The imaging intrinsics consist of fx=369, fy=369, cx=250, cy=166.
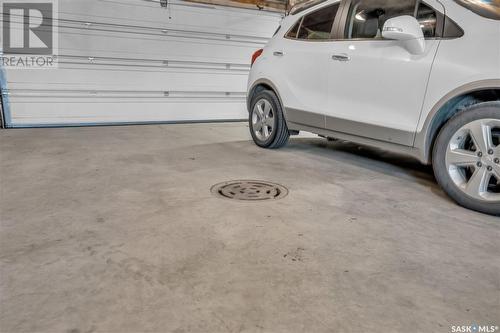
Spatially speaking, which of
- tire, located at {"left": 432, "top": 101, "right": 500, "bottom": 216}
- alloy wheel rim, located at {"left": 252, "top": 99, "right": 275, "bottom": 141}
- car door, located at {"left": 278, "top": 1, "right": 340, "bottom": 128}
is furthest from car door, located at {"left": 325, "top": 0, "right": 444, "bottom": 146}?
alloy wheel rim, located at {"left": 252, "top": 99, "right": 275, "bottom": 141}

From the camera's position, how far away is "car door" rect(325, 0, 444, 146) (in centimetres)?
267

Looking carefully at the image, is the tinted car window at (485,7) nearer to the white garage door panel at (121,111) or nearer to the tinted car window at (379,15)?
the tinted car window at (379,15)

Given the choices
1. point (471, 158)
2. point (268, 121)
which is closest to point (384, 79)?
point (471, 158)

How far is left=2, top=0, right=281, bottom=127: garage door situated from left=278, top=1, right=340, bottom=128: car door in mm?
2834

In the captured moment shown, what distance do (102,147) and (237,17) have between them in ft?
12.2

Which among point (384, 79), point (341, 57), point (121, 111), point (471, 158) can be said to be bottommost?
point (121, 111)

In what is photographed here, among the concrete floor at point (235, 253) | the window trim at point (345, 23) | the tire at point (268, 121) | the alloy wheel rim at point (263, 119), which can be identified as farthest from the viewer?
the alloy wheel rim at point (263, 119)

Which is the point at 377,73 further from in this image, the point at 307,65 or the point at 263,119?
the point at 263,119

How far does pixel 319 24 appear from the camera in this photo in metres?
3.59

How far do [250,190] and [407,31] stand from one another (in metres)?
1.58

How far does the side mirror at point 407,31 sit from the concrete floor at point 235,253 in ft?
3.57

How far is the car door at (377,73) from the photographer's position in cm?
267

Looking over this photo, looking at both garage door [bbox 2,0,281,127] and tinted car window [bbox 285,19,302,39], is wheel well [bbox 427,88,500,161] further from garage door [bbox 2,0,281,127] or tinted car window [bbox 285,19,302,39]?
garage door [bbox 2,0,281,127]

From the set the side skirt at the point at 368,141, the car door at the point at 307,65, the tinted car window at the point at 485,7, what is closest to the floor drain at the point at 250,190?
the side skirt at the point at 368,141
